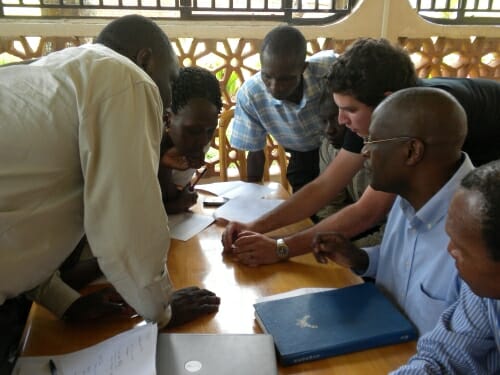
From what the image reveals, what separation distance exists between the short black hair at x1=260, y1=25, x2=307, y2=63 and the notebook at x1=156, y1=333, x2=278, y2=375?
4.65 ft

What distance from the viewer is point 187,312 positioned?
47.9 inches

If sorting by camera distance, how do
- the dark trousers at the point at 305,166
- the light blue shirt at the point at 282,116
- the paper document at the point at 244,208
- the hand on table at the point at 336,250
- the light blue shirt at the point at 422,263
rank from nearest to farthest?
the light blue shirt at the point at 422,263
the hand on table at the point at 336,250
the paper document at the point at 244,208
the light blue shirt at the point at 282,116
the dark trousers at the point at 305,166

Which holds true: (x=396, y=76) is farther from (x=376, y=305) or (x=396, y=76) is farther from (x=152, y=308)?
(x=152, y=308)

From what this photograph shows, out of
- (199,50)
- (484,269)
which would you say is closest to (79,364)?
(484,269)

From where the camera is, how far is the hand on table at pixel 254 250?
151 centimetres

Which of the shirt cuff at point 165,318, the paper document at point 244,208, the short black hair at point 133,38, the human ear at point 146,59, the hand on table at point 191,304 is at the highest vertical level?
the short black hair at point 133,38

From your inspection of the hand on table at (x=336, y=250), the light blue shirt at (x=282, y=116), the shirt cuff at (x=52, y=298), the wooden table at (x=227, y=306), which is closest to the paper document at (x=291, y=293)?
the wooden table at (x=227, y=306)

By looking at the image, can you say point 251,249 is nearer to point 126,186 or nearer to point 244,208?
point 244,208

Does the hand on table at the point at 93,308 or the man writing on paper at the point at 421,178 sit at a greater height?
the man writing on paper at the point at 421,178

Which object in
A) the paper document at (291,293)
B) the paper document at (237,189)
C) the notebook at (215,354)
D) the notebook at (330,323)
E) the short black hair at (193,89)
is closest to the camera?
the notebook at (215,354)

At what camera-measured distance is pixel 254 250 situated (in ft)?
4.99

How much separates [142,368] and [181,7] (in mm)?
2609

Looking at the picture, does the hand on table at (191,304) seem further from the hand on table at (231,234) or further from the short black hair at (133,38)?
the short black hair at (133,38)

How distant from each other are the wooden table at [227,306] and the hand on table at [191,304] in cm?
2
